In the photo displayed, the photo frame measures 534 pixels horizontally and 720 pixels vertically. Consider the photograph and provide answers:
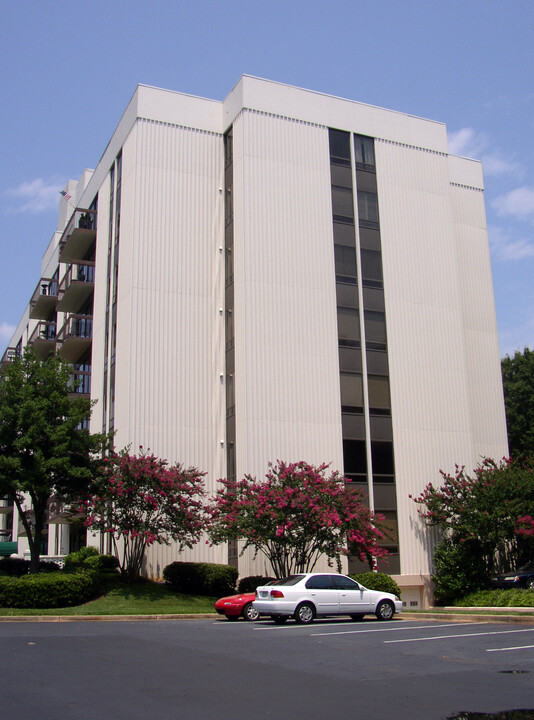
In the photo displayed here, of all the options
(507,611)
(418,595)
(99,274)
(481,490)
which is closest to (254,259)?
(99,274)

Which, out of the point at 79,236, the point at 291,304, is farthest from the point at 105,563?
the point at 79,236

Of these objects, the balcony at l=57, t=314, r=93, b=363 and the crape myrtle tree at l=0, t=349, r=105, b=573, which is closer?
the crape myrtle tree at l=0, t=349, r=105, b=573

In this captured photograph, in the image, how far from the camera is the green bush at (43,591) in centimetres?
2447

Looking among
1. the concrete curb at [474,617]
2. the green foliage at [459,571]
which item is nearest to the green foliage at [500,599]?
the green foliage at [459,571]

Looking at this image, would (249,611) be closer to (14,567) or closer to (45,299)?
(14,567)

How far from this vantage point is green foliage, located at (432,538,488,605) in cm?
3353

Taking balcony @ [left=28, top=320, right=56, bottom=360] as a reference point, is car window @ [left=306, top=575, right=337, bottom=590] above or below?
below

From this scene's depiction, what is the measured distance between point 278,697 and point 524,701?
299 cm

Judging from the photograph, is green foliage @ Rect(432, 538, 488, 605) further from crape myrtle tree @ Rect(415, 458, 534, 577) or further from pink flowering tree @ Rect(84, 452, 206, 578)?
pink flowering tree @ Rect(84, 452, 206, 578)

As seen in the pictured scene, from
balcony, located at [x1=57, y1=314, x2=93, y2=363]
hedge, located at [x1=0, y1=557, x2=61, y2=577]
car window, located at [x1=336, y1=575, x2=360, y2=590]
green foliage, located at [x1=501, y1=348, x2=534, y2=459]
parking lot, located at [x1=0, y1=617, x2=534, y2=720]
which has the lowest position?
parking lot, located at [x1=0, y1=617, x2=534, y2=720]

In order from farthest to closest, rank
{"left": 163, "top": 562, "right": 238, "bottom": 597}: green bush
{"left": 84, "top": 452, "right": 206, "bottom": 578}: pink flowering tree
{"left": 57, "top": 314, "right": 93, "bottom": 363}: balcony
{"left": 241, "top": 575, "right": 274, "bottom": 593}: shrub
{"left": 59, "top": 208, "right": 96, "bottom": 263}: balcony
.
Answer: {"left": 59, "top": 208, "right": 96, "bottom": 263}: balcony < {"left": 57, "top": 314, "right": 93, "bottom": 363}: balcony < {"left": 241, "top": 575, "right": 274, "bottom": 593}: shrub < {"left": 163, "top": 562, "right": 238, "bottom": 597}: green bush < {"left": 84, "top": 452, "right": 206, "bottom": 578}: pink flowering tree

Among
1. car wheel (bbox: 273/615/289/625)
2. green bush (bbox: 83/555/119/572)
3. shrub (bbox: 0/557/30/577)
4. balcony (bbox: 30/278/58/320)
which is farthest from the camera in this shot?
balcony (bbox: 30/278/58/320)

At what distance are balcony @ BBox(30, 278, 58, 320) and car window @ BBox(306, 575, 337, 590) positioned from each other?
39712 mm

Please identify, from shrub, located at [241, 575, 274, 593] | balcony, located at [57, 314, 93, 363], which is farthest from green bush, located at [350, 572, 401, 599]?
balcony, located at [57, 314, 93, 363]
